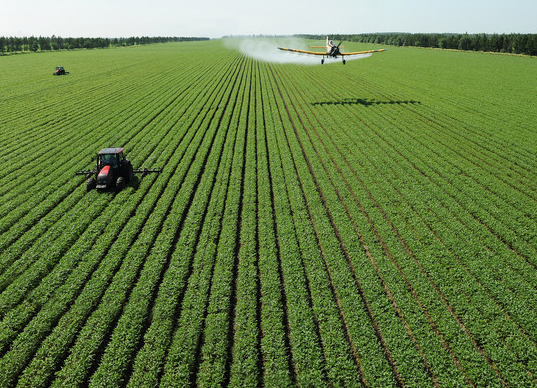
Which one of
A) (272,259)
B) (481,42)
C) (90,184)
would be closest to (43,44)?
(90,184)

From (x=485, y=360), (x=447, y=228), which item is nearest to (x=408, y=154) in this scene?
(x=447, y=228)

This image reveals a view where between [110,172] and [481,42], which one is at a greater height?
[481,42]

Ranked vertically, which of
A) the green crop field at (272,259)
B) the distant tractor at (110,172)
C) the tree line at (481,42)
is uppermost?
the tree line at (481,42)

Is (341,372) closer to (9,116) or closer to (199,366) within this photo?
(199,366)

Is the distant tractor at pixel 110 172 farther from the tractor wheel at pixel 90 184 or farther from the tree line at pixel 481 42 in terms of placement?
the tree line at pixel 481 42

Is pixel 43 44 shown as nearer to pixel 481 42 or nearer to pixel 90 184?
pixel 90 184


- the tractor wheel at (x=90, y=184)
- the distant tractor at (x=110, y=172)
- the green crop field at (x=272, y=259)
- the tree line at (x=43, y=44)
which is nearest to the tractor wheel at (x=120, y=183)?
the distant tractor at (x=110, y=172)
